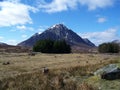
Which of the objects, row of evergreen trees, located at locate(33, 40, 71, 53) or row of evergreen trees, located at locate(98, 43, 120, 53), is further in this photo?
row of evergreen trees, located at locate(98, 43, 120, 53)

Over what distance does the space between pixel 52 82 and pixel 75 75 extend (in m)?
3.61

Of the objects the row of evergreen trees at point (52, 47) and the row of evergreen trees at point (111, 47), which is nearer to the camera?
the row of evergreen trees at point (52, 47)

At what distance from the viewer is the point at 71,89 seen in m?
12.8

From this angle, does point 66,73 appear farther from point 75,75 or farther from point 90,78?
point 90,78

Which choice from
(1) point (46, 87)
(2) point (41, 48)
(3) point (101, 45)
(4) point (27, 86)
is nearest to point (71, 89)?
(1) point (46, 87)

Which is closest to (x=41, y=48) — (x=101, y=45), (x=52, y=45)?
(x=52, y=45)

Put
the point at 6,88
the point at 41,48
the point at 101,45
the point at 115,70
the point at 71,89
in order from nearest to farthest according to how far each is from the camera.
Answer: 1. the point at 71,89
2. the point at 6,88
3. the point at 115,70
4. the point at 41,48
5. the point at 101,45

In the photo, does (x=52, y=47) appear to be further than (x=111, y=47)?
No

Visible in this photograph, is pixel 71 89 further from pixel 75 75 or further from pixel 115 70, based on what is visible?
pixel 75 75

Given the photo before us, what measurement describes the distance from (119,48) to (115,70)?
13362 centimetres

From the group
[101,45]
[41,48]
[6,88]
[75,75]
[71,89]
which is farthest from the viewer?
[101,45]

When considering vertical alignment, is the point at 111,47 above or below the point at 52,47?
above

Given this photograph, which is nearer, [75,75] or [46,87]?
[46,87]

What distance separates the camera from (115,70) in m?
15.7
